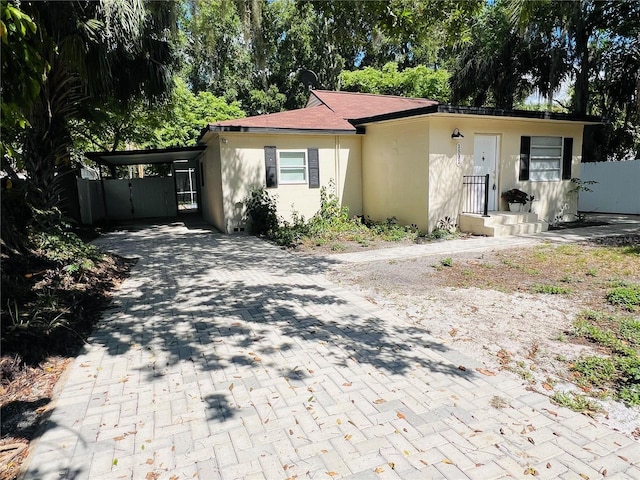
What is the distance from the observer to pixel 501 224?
34.9 ft

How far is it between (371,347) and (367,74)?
76.0 feet

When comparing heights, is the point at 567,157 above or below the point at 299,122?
below

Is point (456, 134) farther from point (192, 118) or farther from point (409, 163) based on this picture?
point (192, 118)

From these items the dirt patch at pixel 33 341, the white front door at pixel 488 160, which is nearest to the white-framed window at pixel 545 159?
the white front door at pixel 488 160

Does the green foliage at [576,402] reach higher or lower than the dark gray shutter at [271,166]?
lower

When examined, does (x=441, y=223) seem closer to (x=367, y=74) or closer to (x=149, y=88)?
(x=149, y=88)

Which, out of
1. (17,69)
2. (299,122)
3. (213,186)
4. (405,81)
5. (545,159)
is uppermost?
(405,81)

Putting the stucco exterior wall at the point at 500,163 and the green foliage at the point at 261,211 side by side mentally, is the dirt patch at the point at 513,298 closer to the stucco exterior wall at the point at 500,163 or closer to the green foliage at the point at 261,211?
the stucco exterior wall at the point at 500,163

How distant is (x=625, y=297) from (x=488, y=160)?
6.94 meters

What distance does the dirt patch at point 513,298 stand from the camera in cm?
366

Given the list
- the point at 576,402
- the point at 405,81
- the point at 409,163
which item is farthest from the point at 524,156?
the point at 405,81

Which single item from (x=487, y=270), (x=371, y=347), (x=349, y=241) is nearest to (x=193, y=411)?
(x=371, y=347)

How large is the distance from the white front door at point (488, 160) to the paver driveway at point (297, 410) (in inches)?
308

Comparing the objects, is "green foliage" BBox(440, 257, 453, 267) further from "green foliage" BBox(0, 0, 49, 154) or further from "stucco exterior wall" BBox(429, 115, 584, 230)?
"green foliage" BBox(0, 0, 49, 154)
